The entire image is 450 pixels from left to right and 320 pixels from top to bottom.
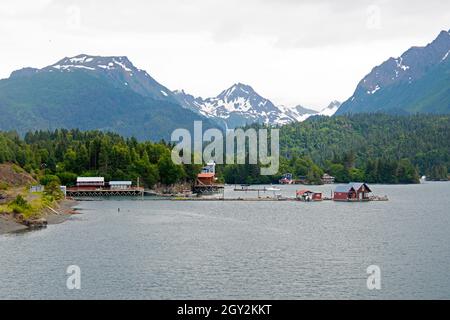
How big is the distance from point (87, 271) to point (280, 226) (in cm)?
4368

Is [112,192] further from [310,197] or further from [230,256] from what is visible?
[230,256]

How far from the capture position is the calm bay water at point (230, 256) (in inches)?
2114

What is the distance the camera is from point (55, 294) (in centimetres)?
5209

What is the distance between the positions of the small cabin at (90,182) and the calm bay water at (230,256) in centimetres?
6602

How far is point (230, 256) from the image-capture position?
6962 cm

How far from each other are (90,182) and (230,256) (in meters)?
119

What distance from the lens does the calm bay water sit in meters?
53.7

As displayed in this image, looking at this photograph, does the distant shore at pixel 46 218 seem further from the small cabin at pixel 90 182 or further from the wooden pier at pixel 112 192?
the small cabin at pixel 90 182

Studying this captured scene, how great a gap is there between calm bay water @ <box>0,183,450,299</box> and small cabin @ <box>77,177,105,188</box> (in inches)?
2599

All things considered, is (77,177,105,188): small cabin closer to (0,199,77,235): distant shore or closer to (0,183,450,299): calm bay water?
(0,199,77,235): distant shore

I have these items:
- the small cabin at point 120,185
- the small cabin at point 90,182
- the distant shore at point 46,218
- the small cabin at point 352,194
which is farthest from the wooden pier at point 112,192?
the small cabin at point 352,194

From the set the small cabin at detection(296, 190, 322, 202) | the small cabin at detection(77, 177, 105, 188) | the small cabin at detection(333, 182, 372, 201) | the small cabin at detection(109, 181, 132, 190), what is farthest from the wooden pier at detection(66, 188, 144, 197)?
the small cabin at detection(333, 182, 372, 201)
